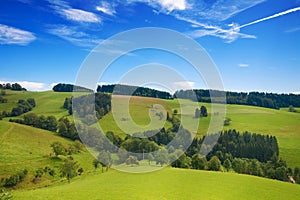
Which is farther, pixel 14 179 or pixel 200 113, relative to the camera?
pixel 14 179

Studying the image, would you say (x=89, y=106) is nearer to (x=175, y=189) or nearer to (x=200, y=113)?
(x=175, y=189)

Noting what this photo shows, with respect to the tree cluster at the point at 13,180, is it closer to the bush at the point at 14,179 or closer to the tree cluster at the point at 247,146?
the bush at the point at 14,179

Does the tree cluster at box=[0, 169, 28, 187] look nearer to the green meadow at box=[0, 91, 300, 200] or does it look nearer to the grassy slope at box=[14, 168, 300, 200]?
the green meadow at box=[0, 91, 300, 200]

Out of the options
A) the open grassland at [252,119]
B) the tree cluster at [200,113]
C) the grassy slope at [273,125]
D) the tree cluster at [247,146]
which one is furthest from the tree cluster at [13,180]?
the tree cluster at [247,146]

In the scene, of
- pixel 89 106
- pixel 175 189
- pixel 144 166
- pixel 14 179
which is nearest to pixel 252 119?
pixel 144 166

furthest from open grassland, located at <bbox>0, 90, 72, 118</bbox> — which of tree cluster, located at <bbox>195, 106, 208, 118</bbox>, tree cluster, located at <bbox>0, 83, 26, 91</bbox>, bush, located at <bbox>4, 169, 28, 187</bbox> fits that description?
tree cluster, located at <bbox>195, 106, 208, 118</bbox>

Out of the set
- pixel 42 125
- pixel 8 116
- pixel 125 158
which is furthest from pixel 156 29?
pixel 8 116

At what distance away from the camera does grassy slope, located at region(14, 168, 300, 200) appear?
3044 centimetres

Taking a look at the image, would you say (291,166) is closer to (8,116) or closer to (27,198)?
(27,198)

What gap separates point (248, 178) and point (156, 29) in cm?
3281

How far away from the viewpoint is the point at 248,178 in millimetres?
39531

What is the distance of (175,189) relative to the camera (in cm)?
3275

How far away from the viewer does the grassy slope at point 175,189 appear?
99.9 ft

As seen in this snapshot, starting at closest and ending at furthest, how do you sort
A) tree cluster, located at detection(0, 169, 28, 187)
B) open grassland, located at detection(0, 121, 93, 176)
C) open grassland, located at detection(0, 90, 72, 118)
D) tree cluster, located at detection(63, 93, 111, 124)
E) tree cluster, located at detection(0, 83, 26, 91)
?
tree cluster, located at detection(63, 93, 111, 124), tree cluster, located at detection(0, 169, 28, 187), open grassland, located at detection(0, 121, 93, 176), open grassland, located at detection(0, 90, 72, 118), tree cluster, located at detection(0, 83, 26, 91)
